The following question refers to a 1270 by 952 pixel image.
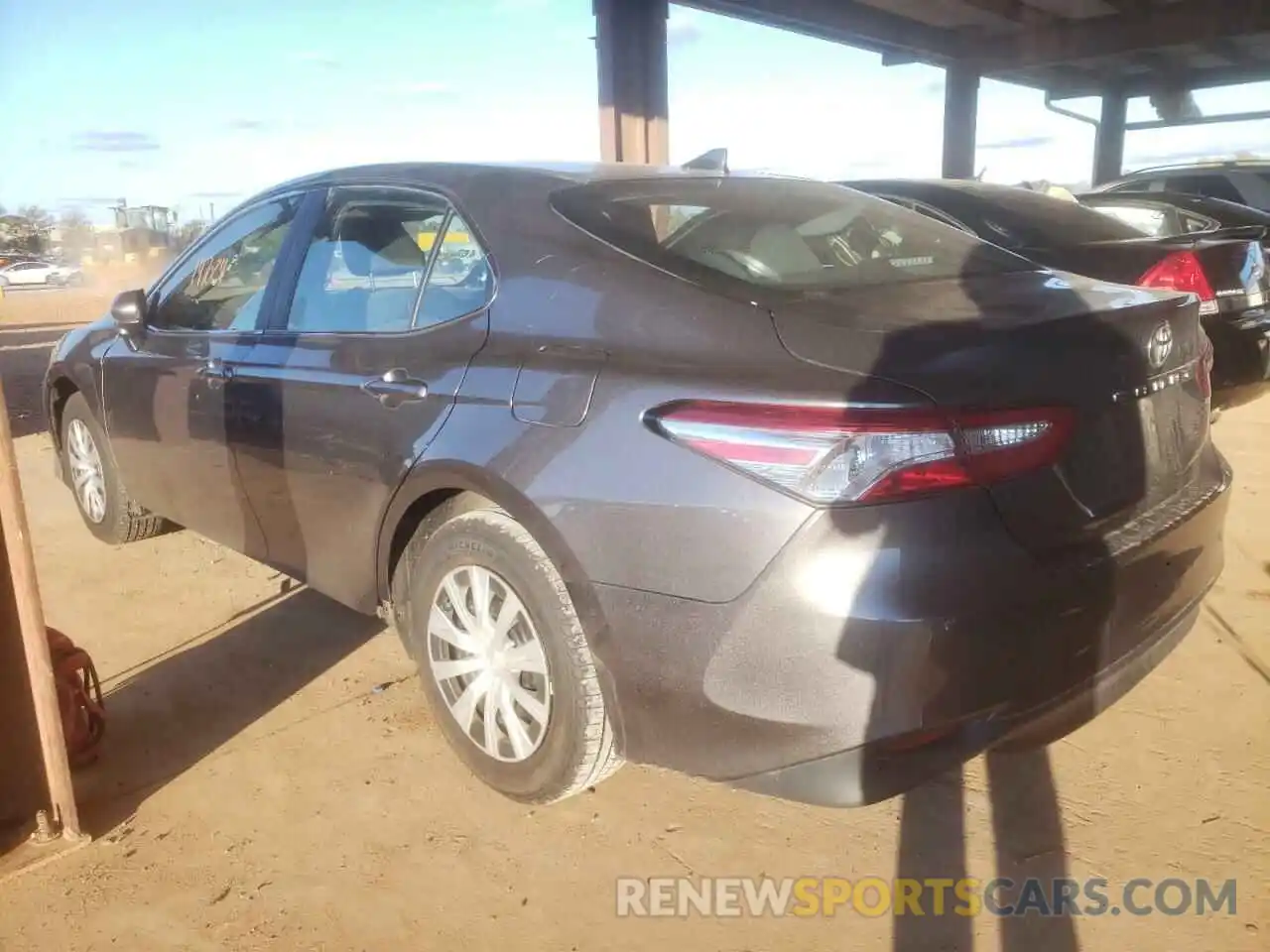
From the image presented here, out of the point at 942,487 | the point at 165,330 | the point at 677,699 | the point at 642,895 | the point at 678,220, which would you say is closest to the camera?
the point at 942,487

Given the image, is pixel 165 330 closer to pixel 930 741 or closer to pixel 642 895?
pixel 642 895

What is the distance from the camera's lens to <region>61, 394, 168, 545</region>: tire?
4398 mm

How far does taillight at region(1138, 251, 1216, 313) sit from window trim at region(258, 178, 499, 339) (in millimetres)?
3346

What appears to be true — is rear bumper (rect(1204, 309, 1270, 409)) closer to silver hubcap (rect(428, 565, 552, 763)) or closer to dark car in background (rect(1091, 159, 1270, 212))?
silver hubcap (rect(428, 565, 552, 763))

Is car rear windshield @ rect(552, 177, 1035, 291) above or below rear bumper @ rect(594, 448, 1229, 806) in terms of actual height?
above

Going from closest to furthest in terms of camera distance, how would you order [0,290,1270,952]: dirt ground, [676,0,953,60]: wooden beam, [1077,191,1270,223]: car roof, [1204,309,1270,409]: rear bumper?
1. [0,290,1270,952]: dirt ground
2. [1204,309,1270,409]: rear bumper
3. [1077,191,1270,223]: car roof
4. [676,0,953,60]: wooden beam

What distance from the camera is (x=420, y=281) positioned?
9.13ft

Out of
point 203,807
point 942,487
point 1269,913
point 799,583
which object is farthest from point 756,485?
point 203,807

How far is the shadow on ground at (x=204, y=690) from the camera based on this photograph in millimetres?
2768

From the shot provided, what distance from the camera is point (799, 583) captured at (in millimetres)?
1883

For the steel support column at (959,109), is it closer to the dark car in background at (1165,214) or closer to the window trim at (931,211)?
the dark car in background at (1165,214)

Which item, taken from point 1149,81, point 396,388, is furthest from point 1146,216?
point 1149,81

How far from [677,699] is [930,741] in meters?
0.50

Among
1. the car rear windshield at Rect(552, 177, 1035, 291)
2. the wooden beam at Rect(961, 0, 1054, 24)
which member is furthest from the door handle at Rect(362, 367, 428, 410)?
the wooden beam at Rect(961, 0, 1054, 24)
